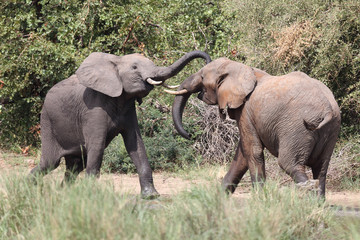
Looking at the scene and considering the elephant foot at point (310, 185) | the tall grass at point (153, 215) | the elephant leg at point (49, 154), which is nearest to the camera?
the tall grass at point (153, 215)

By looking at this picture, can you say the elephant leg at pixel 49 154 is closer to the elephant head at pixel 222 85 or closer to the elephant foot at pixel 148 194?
the elephant foot at pixel 148 194

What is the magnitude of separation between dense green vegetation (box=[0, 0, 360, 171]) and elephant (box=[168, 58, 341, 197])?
3208 mm

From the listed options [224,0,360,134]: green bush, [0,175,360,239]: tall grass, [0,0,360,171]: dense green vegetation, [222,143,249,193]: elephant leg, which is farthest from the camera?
[0,0,360,171]: dense green vegetation

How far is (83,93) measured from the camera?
8.52 metres

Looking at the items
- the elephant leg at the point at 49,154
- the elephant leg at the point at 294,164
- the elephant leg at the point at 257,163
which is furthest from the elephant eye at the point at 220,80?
the elephant leg at the point at 49,154

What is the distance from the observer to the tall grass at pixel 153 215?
16.0 ft

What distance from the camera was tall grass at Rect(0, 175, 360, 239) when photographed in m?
4.88

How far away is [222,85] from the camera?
7.84 meters

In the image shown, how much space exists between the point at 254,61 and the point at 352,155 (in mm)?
2508

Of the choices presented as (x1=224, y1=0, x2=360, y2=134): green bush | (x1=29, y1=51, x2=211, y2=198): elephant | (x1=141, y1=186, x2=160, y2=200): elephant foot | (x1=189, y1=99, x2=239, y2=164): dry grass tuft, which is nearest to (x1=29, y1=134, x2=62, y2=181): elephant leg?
(x1=29, y1=51, x2=211, y2=198): elephant

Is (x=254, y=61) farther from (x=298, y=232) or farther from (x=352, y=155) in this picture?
(x=298, y=232)

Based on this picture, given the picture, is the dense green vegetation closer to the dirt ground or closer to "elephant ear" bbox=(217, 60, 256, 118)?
the dirt ground

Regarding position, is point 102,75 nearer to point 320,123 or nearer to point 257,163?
point 257,163

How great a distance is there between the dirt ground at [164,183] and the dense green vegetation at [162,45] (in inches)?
17.8
